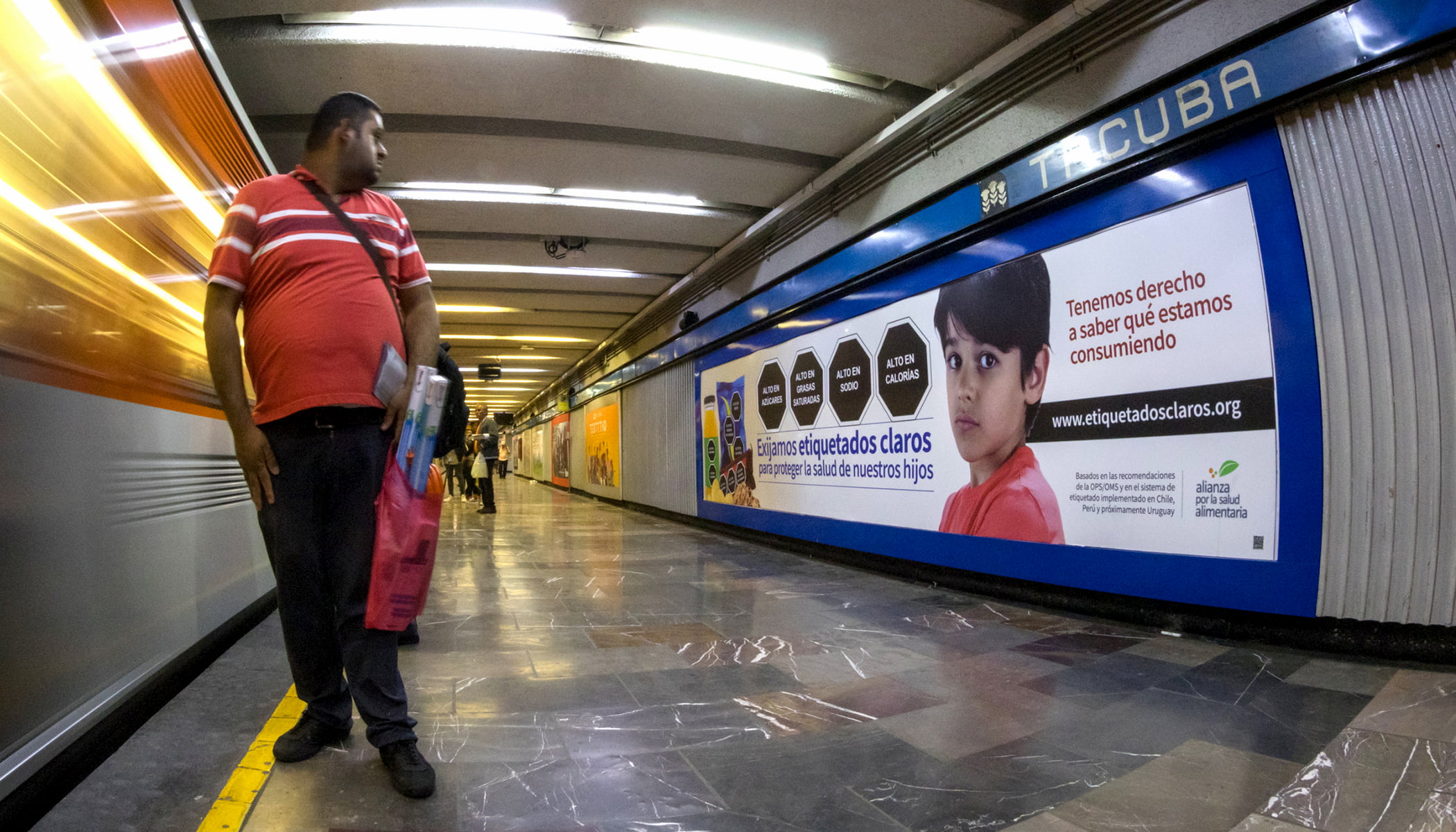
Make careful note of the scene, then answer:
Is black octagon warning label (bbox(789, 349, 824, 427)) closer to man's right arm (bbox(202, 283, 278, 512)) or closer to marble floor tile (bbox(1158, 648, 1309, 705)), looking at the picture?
marble floor tile (bbox(1158, 648, 1309, 705))

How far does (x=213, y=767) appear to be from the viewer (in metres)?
1.88

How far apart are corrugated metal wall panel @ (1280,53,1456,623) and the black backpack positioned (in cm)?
331

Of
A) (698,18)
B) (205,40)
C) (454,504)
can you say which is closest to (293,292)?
(205,40)

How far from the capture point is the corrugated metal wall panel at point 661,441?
10.0m

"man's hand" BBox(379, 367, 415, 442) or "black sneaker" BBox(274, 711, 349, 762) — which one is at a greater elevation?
"man's hand" BBox(379, 367, 415, 442)

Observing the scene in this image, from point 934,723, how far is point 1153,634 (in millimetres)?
1747

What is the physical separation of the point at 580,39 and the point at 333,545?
11.0 feet

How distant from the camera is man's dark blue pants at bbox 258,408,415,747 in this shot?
1795 mm

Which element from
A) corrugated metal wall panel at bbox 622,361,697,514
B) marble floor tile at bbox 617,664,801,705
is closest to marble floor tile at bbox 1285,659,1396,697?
marble floor tile at bbox 617,664,801,705

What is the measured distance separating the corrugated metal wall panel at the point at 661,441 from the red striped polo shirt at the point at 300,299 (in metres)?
7.88

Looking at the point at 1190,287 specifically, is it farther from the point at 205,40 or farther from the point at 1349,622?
the point at 205,40

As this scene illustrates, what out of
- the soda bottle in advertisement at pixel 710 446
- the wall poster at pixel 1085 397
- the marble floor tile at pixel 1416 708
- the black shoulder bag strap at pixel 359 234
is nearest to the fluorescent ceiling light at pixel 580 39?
the wall poster at pixel 1085 397

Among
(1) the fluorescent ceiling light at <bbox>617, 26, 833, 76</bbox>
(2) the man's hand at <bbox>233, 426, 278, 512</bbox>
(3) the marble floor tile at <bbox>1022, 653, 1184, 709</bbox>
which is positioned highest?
(1) the fluorescent ceiling light at <bbox>617, 26, 833, 76</bbox>

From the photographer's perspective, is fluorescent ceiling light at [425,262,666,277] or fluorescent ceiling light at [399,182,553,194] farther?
fluorescent ceiling light at [425,262,666,277]
